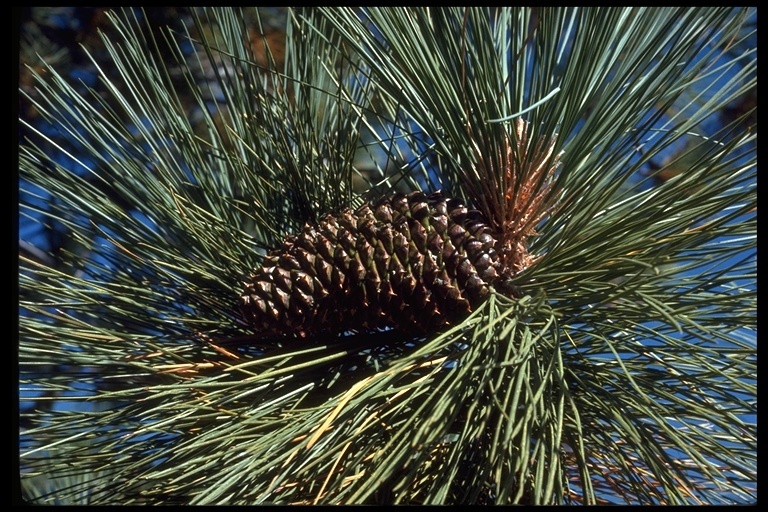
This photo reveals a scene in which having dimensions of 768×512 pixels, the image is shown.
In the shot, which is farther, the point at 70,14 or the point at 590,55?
the point at 70,14

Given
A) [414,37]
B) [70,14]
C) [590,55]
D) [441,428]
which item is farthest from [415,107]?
[70,14]

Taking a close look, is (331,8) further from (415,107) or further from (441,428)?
(441,428)
